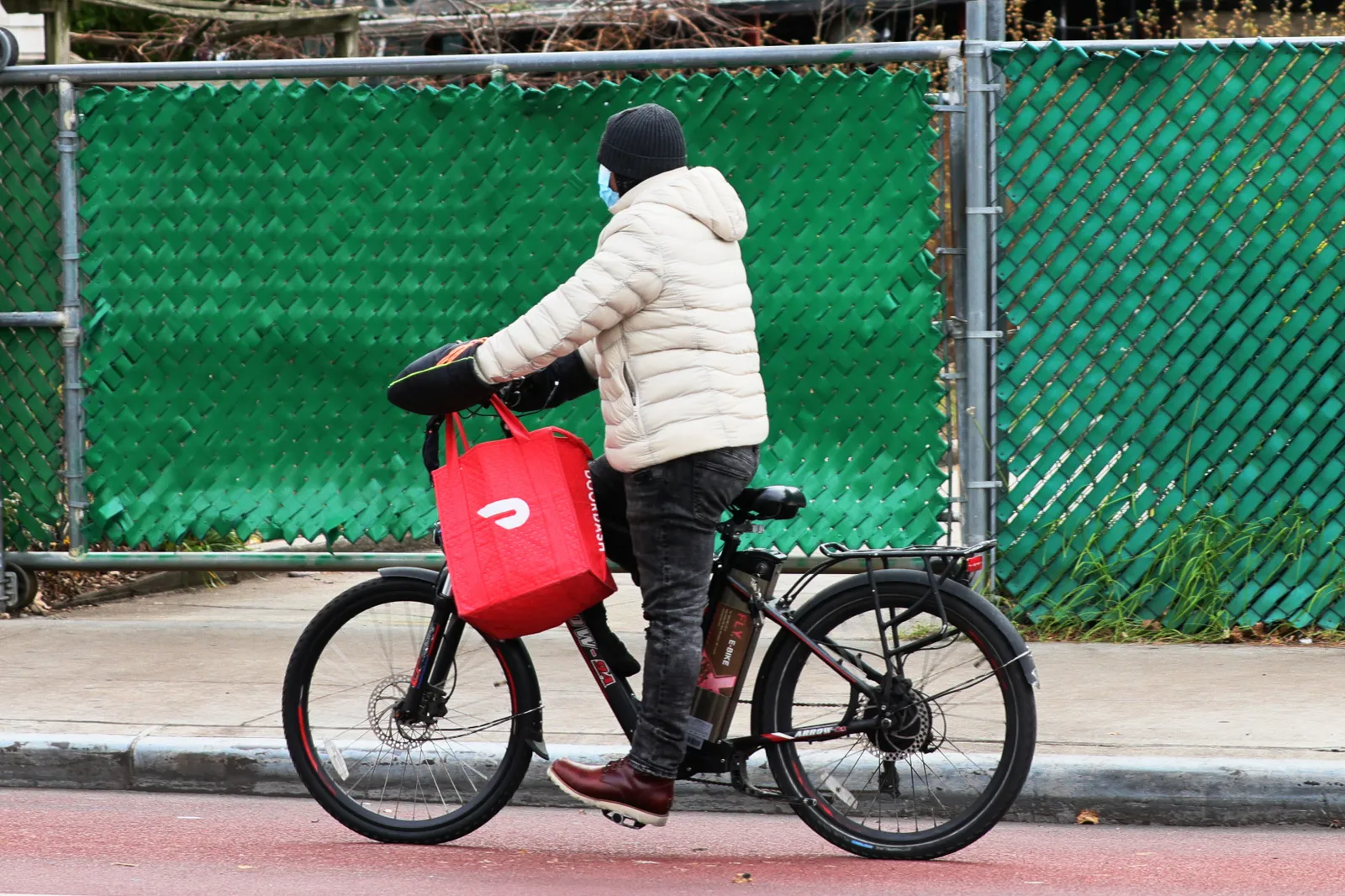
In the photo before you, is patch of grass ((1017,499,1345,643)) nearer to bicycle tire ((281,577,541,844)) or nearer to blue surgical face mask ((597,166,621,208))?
bicycle tire ((281,577,541,844))

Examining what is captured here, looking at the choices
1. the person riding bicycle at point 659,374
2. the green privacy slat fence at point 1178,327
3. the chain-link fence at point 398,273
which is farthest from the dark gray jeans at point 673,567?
the green privacy slat fence at point 1178,327

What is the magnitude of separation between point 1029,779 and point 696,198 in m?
2.09

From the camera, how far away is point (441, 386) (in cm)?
446

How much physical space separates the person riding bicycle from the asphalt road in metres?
0.30

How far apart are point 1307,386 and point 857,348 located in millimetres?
1796

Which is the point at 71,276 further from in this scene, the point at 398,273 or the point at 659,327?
the point at 659,327

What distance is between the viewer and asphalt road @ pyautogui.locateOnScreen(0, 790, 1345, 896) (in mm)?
4473

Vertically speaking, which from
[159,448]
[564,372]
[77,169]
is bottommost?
[159,448]

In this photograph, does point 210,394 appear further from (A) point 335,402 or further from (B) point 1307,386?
(B) point 1307,386

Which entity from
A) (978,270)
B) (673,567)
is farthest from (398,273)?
(673,567)

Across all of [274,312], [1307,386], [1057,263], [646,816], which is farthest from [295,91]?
[1307,386]

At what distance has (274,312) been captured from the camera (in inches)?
282

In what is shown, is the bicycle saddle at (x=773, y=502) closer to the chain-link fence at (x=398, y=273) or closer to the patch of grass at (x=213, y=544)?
the chain-link fence at (x=398, y=273)

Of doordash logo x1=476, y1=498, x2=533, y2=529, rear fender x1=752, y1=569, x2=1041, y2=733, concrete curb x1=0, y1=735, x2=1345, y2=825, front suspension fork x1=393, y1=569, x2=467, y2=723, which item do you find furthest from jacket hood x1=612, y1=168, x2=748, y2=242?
concrete curb x1=0, y1=735, x2=1345, y2=825
